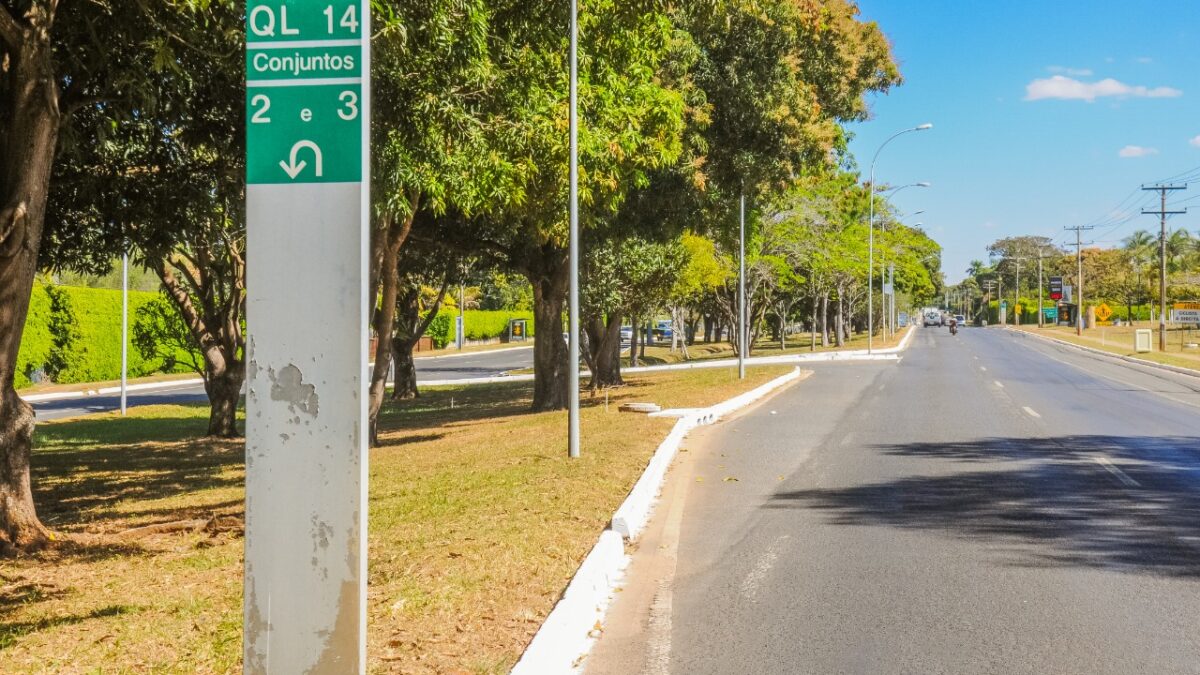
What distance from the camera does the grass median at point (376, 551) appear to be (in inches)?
222

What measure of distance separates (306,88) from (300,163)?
27 centimetres

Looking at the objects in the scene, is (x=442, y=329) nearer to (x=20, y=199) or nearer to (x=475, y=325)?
(x=475, y=325)

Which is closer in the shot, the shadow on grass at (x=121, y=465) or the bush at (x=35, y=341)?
the shadow on grass at (x=121, y=465)

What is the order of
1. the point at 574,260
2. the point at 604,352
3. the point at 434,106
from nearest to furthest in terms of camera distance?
the point at 434,106 < the point at 574,260 < the point at 604,352

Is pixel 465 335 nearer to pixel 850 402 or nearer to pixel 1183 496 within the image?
pixel 850 402

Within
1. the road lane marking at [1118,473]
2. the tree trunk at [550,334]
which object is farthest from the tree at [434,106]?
the tree trunk at [550,334]

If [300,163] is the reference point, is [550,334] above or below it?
below

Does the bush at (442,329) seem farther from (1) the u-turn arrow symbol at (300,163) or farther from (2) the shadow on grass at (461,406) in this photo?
(1) the u-turn arrow symbol at (300,163)

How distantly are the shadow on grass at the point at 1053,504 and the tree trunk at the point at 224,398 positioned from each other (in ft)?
40.3

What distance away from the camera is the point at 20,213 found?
850 cm

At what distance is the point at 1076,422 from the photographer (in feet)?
62.3

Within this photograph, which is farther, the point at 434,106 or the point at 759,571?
the point at 434,106

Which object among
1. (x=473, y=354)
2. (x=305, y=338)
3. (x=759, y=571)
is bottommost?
(x=473, y=354)

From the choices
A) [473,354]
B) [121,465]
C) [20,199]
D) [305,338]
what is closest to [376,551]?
[20,199]
